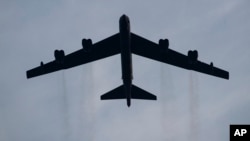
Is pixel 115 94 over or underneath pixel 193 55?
underneath

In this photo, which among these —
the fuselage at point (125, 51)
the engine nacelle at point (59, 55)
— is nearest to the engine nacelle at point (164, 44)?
the fuselage at point (125, 51)

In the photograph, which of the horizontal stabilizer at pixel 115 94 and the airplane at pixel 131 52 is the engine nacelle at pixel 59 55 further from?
the horizontal stabilizer at pixel 115 94

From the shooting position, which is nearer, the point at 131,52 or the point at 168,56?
the point at 131,52

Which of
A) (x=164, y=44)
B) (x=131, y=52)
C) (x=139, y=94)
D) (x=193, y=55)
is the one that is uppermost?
(x=164, y=44)

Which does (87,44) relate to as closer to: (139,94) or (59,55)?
(59,55)

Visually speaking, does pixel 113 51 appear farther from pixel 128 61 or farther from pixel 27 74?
pixel 27 74

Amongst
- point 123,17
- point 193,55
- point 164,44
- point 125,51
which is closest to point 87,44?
point 125,51

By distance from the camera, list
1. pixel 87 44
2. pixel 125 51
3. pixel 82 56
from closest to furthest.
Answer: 1. pixel 125 51
2. pixel 87 44
3. pixel 82 56

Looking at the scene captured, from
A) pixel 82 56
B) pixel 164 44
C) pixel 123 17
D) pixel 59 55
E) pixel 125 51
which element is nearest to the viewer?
pixel 123 17
